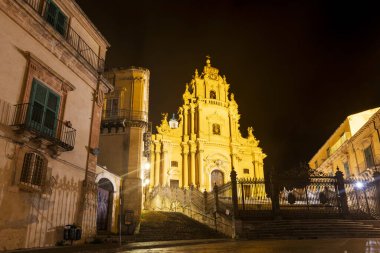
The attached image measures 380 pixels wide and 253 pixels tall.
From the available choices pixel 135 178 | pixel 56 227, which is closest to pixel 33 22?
pixel 56 227

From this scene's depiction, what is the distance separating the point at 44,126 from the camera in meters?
11.1

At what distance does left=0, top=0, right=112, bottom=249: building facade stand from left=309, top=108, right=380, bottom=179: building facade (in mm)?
20299

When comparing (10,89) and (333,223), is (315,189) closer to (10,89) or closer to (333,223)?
(333,223)

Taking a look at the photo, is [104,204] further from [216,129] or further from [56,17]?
[216,129]

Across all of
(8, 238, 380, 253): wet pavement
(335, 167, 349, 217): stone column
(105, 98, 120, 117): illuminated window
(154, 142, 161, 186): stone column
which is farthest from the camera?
(154, 142, 161, 186): stone column

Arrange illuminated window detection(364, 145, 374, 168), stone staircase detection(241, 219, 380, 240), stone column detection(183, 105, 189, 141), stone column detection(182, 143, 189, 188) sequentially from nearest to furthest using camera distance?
1. stone staircase detection(241, 219, 380, 240)
2. illuminated window detection(364, 145, 374, 168)
3. stone column detection(182, 143, 189, 188)
4. stone column detection(183, 105, 189, 141)

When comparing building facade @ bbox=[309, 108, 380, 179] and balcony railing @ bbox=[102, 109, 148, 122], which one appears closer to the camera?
balcony railing @ bbox=[102, 109, 148, 122]

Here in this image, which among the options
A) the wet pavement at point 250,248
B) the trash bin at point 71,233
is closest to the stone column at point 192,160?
the trash bin at point 71,233

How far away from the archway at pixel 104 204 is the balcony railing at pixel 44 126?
5271 mm

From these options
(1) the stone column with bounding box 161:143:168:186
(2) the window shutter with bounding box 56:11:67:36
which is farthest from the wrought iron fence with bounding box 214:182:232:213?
(1) the stone column with bounding box 161:143:168:186

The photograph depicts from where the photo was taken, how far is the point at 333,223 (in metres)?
16.2

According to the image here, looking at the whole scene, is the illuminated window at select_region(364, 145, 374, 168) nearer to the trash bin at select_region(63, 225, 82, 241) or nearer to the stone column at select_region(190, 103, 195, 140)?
the stone column at select_region(190, 103, 195, 140)

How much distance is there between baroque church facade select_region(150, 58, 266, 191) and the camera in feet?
127

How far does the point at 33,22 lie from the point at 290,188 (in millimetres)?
16992
